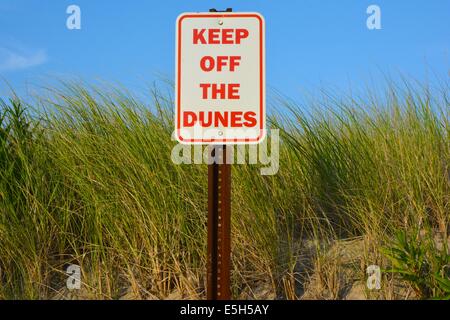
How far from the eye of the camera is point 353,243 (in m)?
4.25

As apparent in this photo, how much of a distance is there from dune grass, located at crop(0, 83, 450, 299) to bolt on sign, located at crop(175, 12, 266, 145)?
1.28 metres

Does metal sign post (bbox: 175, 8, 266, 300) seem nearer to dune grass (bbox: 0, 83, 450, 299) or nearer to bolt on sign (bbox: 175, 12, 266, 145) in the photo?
bolt on sign (bbox: 175, 12, 266, 145)

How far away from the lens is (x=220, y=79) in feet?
9.09

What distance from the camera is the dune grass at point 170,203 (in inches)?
153

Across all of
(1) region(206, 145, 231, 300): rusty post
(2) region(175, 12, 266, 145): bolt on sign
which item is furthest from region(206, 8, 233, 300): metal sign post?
(2) region(175, 12, 266, 145): bolt on sign

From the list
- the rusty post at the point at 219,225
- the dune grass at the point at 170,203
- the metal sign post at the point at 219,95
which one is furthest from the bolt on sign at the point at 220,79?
the dune grass at the point at 170,203

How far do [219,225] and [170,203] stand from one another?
1.28 m

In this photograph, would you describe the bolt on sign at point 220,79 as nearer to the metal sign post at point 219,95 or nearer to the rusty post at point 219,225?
the metal sign post at point 219,95

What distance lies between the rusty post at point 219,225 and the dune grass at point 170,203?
3.13 feet

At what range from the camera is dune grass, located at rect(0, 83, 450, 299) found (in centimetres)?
390
